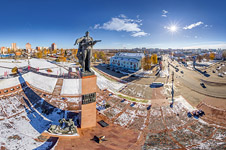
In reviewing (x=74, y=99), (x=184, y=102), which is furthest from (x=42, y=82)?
(x=184, y=102)

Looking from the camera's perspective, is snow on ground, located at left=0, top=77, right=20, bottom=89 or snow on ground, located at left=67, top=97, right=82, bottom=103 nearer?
snow on ground, located at left=67, top=97, right=82, bottom=103

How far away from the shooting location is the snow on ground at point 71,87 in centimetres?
1941

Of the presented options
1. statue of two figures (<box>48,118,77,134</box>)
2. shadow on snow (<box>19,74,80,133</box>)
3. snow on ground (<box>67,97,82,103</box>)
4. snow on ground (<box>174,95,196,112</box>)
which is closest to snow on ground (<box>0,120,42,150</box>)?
statue of two figures (<box>48,118,77,134</box>)

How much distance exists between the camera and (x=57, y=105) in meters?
15.4

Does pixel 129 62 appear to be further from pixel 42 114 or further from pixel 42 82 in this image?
pixel 42 114

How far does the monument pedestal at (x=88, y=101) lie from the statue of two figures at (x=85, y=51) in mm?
732

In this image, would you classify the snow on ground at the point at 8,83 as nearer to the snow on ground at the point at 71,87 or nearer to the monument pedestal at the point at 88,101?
the snow on ground at the point at 71,87

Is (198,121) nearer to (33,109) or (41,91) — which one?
(33,109)

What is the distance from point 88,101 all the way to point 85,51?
4.99 meters

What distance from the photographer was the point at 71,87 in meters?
21.2

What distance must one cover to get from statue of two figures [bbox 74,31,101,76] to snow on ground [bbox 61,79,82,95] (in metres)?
8.57

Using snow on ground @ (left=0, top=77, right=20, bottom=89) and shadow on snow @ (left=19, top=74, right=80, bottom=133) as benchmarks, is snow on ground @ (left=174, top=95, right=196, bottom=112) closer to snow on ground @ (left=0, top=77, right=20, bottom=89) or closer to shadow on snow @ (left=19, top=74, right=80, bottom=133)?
shadow on snow @ (left=19, top=74, right=80, bottom=133)

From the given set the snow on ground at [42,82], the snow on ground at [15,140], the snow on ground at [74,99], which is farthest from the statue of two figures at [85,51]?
the snow on ground at [42,82]

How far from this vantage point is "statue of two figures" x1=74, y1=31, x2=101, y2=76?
10.6 m
